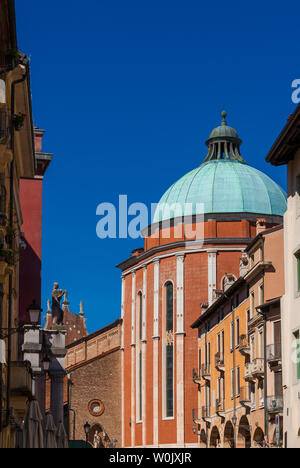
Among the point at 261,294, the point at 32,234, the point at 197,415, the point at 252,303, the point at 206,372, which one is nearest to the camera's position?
the point at 32,234

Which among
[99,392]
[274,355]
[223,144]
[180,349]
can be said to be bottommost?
[274,355]

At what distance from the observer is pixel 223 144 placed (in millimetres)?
79625

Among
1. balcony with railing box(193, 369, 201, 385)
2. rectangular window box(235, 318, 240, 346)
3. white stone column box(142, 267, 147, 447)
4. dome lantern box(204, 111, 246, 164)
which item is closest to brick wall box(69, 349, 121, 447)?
white stone column box(142, 267, 147, 447)

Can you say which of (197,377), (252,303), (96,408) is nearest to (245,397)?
(252,303)

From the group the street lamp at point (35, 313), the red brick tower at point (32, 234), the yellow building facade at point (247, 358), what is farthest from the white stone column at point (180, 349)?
the street lamp at point (35, 313)

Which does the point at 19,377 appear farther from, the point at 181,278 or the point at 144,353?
the point at 144,353

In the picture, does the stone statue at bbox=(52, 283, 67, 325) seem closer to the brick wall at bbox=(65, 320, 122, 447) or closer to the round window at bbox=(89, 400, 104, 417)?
the brick wall at bbox=(65, 320, 122, 447)

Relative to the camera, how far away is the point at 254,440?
47.9 meters

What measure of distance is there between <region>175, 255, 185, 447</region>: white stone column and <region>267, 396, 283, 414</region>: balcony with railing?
82.3 feet

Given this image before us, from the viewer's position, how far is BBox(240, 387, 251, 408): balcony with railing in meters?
49.5

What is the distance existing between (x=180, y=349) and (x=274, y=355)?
26.8 m

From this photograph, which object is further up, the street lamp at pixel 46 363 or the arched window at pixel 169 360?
the arched window at pixel 169 360

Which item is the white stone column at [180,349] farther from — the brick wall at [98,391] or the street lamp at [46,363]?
the street lamp at [46,363]

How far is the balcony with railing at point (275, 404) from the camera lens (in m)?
43.2
